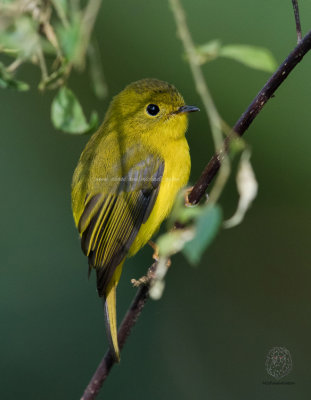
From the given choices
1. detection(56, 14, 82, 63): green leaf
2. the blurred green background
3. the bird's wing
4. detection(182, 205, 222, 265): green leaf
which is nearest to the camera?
detection(182, 205, 222, 265): green leaf

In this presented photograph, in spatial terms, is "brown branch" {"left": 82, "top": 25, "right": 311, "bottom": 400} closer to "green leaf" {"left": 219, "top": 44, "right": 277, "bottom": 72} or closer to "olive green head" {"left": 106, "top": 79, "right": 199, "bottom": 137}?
"green leaf" {"left": 219, "top": 44, "right": 277, "bottom": 72}

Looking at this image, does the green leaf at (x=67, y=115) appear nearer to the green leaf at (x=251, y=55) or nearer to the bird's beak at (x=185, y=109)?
the green leaf at (x=251, y=55)

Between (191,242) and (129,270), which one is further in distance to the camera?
(129,270)

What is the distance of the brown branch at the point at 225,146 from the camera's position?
1.71 meters

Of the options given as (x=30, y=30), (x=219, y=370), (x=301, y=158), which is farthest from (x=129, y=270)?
(x=30, y=30)

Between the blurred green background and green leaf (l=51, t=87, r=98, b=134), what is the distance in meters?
2.48

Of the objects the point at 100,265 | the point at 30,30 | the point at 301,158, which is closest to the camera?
the point at 30,30

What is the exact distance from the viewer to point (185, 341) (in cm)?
454

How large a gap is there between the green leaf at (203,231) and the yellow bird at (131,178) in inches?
76.8

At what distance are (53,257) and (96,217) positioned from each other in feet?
4.46

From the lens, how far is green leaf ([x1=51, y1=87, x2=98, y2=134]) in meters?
1.55

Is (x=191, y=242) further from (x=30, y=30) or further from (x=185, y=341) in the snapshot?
(x=185, y=341)

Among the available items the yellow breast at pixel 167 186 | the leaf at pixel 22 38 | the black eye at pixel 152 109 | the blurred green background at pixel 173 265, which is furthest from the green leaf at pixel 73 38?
the blurred green background at pixel 173 265

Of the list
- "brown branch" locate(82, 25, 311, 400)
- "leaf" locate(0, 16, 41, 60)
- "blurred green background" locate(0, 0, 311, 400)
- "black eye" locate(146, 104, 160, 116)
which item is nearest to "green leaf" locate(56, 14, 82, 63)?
"leaf" locate(0, 16, 41, 60)
